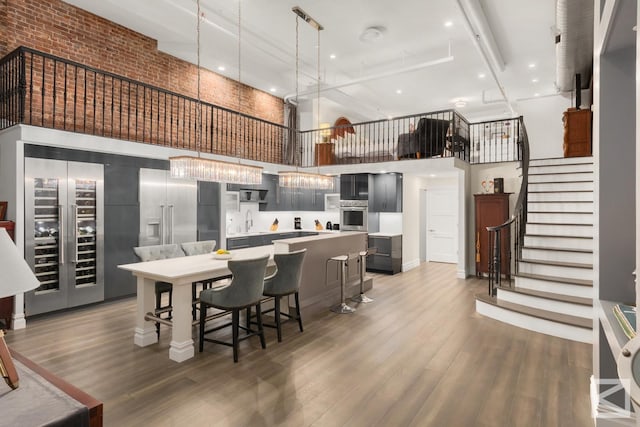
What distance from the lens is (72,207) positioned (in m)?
4.94

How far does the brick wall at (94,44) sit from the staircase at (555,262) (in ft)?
21.9

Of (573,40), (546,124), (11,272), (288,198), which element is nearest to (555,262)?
(573,40)

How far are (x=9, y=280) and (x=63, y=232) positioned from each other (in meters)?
4.27

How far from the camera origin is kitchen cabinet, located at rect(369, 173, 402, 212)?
26.5 feet

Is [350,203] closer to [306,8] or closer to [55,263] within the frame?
[306,8]

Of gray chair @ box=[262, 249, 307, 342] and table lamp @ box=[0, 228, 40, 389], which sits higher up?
table lamp @ box=[0, 228, 40, 389]

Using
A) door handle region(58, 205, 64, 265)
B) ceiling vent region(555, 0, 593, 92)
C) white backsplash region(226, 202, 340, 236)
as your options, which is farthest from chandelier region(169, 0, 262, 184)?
ceiling vent region(555, 0, 593, 92)

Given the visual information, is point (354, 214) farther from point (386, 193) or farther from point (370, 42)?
point (370, 42)

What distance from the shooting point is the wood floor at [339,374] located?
2510mm

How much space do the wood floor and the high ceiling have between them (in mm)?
4494

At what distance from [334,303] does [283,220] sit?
4784 mm

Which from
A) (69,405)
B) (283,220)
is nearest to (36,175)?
(69,405)

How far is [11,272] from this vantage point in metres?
1.33

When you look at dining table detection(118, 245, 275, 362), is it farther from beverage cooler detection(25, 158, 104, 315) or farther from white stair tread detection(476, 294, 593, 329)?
white stair tread detection(476, 294, 593, 329)
